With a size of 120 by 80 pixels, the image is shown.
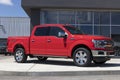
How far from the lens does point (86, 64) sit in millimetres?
16578

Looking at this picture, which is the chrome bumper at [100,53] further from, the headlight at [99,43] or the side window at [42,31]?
the side window at [42,31]

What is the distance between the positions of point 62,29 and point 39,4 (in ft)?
29.4

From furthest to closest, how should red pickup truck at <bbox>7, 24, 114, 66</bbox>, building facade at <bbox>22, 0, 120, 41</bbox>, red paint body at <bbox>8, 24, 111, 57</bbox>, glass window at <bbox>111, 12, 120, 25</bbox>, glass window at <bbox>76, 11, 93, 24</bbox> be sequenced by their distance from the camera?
glass window at <bbox>76, 11, 93, 24</bbox>, glass window at <bbox>111, 12, 120, 25</bbox>, building facade at <bbox>22, 0, 120, 41</bbox>, red paint body at <bbox>8, 24, 111, 57</bbox>, red pickup truck at <bbox>7, 24, 114, 66</bbox>

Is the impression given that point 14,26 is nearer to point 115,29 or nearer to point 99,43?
point 115,29

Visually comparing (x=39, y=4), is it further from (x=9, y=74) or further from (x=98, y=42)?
(x=9, y=74)

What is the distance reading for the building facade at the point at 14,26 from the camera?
59.1 meters

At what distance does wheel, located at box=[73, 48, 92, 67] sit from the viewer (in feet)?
54.4

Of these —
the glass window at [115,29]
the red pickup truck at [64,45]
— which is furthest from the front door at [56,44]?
the glass window at [115,29]

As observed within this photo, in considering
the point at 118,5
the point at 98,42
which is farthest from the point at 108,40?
the point at 118,5

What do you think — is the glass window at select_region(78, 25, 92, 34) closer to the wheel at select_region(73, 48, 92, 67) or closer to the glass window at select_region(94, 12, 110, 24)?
the glass window at select_region(94, 12, 110, 24)

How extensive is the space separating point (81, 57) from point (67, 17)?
11.2 metres

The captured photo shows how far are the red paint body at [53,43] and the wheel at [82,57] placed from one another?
265mm

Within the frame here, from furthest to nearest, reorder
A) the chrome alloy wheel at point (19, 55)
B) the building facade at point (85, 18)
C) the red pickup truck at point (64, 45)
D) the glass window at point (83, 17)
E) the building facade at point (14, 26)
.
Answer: the building facade at point (14, 26) → the glass window at point (83, 17) → the building facade at point (85, 18) → the chrome alloy wheel at point (19, 55) → the red pickup truck at point (64, 45)

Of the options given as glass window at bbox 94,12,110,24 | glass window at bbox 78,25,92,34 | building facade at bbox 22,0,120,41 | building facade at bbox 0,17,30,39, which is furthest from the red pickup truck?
building facade at bbox 0,17,30,39
